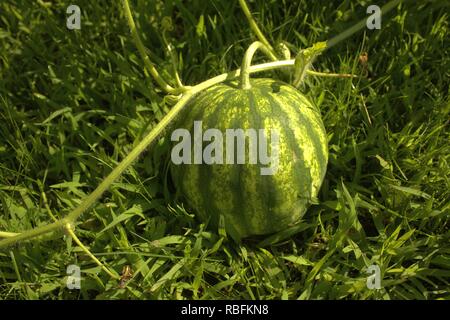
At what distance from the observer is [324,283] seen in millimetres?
1977

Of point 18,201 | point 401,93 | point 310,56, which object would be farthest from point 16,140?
point 401,93

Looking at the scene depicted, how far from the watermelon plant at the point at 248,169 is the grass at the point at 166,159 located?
105mm

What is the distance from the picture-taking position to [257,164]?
6.16ft

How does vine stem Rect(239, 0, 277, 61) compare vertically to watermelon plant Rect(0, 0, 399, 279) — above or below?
above

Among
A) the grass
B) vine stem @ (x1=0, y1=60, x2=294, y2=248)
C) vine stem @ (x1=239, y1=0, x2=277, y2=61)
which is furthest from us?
vine stem @ (x1=239, y1=0, x2=277, y2=61)

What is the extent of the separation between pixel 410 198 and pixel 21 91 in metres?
1.78

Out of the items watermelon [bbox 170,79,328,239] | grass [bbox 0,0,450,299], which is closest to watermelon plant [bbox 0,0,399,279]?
watermelon [bbox 170,79,328,239]

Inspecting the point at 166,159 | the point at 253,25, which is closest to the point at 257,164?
the point at 166,159

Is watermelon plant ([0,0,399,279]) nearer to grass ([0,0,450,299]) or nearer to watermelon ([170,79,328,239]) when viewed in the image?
watermelon ([170,79,328,239])

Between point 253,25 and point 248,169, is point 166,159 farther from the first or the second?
point 253,25

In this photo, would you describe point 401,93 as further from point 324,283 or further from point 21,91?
point 21,91

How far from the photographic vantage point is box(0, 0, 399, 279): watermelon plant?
6.15 ft

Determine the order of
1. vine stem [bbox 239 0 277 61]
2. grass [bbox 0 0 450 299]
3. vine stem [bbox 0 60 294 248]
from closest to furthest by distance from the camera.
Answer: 1. vine stem [bbox 0 60 294 248]
2. grass [bbox 0 0 450 299]
3. vine stem [bbox 239 0 277 61]

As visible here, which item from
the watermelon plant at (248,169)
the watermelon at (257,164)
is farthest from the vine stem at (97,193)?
the watermelon at (257,164)
